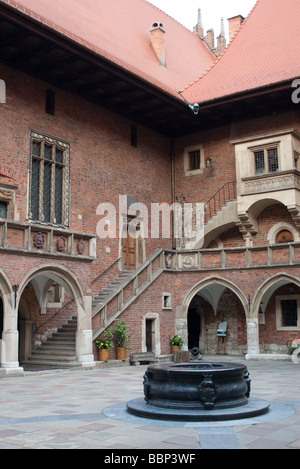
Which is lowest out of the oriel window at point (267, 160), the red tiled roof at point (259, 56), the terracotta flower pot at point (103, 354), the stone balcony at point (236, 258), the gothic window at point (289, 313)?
the terracotta flower pot at point (103, 354)

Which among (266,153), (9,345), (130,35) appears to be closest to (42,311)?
(9,345)

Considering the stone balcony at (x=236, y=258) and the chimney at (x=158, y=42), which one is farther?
the chimney at (x=158, y=42)

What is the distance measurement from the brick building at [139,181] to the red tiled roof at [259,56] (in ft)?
0.28

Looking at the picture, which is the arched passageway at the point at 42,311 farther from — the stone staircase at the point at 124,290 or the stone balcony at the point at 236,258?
the stone balcony at the point at 236,258

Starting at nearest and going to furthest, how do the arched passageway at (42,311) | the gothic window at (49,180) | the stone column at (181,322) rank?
the arched passageway at (42,311) → the gothic window at (49,180) → the stone column at (181,322)

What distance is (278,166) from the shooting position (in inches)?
836

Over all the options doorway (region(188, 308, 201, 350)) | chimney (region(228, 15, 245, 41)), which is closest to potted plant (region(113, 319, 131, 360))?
doorway (region(188, 308, 201, 350))

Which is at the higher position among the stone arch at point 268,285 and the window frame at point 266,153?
the window frame at point 266,153

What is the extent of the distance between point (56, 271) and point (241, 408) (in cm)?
878

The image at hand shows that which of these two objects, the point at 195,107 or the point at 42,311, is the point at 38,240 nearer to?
the point at 42,311

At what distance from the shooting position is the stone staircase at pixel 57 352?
53.4 feet

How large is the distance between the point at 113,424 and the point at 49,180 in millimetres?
13003

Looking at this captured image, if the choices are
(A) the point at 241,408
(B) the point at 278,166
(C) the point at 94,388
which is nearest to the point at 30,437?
(A) the point at 241,408

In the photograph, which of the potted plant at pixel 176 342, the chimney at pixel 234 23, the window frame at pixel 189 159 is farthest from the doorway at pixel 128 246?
the chimney at pixel 234 23
